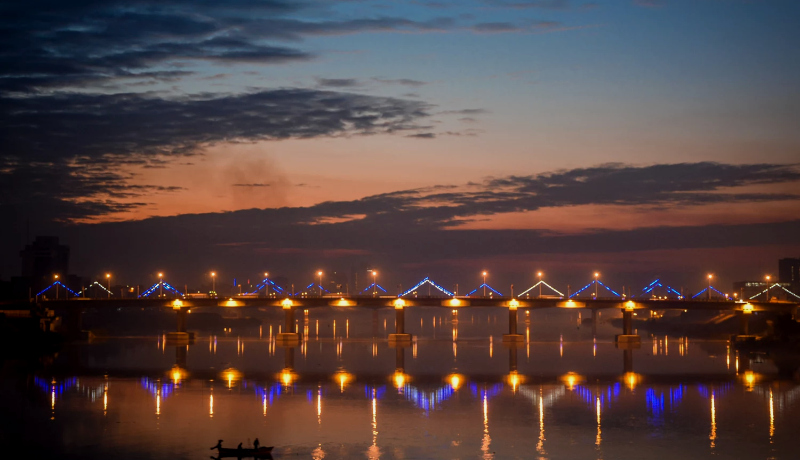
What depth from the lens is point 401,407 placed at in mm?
→ 62812

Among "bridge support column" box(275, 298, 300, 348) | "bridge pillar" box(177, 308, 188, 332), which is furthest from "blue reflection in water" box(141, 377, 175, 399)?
"bridge pillar" box(177, 308, 188, 332)

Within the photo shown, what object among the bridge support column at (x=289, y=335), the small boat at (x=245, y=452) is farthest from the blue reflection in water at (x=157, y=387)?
the bridge support column at (x=289, y=335)

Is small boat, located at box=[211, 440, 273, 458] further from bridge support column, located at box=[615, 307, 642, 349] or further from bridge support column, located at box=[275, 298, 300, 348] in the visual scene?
bridge support column, located at box=[615, 307, 642, 349]

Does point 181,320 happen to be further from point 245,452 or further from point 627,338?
point 245,452

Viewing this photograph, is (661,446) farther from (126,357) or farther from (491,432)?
(126,357)

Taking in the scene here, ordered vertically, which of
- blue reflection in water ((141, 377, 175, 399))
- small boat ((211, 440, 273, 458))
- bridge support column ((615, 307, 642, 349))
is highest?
small boat ((211, 440, 273, 458))

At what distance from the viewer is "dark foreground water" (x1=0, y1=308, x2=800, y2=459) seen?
4719 cm

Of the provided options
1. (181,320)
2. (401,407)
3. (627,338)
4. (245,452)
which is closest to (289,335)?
(181,320)

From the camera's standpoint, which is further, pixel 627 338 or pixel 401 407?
pixel 627 338

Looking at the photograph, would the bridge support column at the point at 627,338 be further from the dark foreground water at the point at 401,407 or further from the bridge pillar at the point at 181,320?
the bridge pillar at the point at 181,320

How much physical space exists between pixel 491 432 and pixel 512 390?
22873 mm

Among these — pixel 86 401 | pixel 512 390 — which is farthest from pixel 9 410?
pixel 512 390

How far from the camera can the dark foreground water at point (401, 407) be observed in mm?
47188

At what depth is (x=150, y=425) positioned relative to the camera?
175 ft
